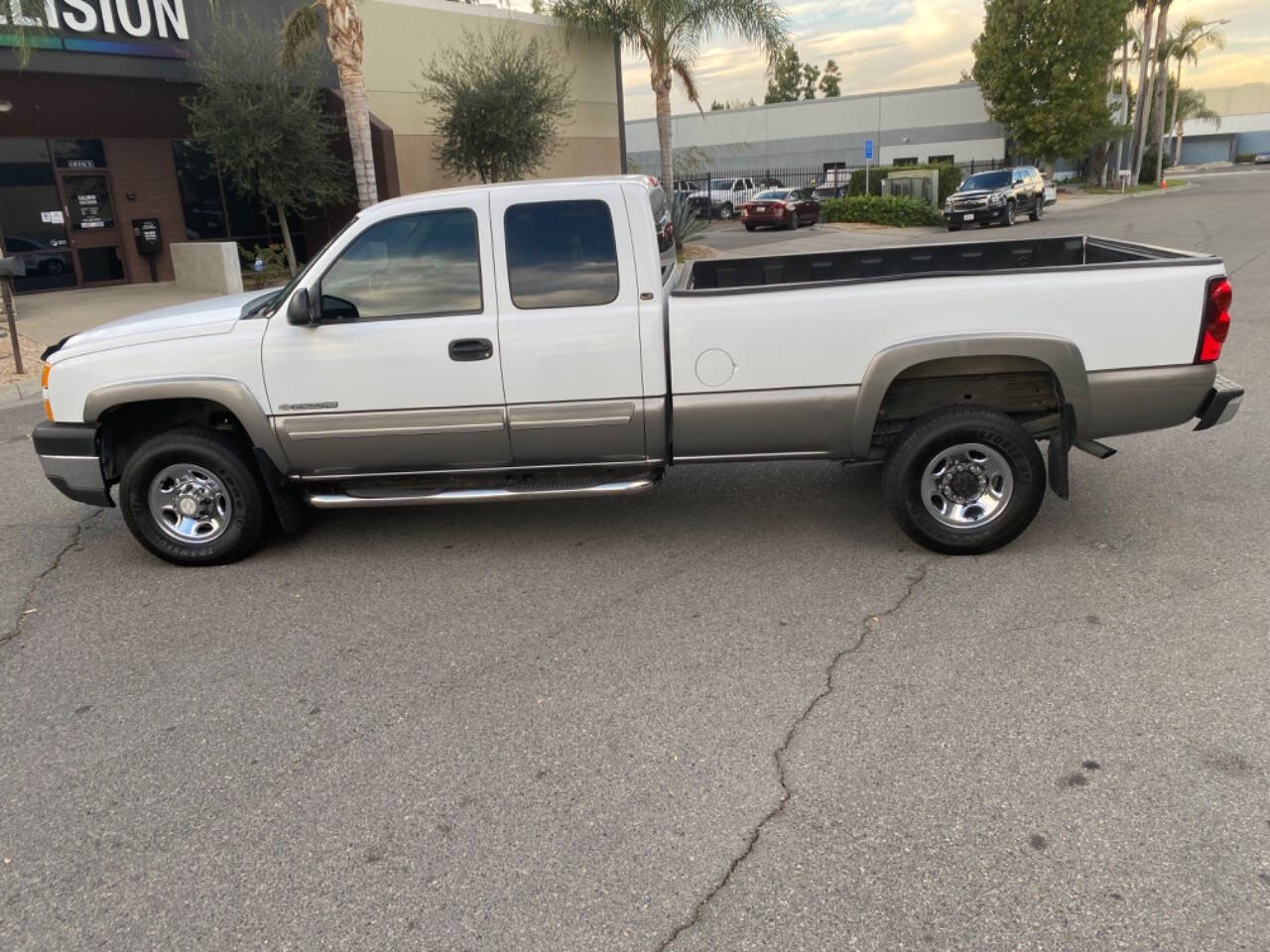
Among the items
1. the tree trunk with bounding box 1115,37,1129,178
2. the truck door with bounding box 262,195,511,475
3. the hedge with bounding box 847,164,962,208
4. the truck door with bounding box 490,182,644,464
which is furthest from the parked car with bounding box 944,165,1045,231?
the tree trunk with bounding box 1115,37,1129,178

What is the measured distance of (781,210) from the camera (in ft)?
99.5

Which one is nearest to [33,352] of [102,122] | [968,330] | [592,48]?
[102,122]

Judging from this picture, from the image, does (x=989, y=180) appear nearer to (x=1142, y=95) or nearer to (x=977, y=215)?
(x=977, y=215)

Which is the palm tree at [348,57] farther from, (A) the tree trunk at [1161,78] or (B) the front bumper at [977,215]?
(A) the tree trunk at [1161,78]

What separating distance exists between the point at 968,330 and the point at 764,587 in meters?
1.60

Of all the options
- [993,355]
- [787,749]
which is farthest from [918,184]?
[787,749]

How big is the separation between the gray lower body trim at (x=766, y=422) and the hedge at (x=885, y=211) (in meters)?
27.7

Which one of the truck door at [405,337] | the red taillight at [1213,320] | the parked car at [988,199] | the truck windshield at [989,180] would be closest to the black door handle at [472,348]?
the truck door at [405,337]

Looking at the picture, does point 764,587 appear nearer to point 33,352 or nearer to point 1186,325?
point 1186,325

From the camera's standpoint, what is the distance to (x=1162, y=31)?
2010 inches

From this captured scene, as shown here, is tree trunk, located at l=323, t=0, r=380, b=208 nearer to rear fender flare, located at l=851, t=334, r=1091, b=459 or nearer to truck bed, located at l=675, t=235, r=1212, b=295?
truck bed, located at l=675, t=235, r=1212, b=295

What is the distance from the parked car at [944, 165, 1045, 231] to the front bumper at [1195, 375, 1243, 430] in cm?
2589

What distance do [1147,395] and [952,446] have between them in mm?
965

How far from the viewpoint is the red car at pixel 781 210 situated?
30.4 m
